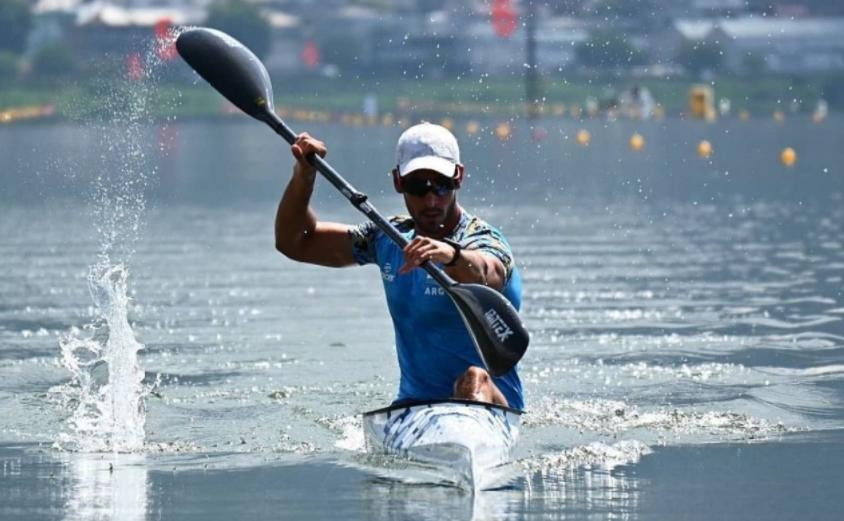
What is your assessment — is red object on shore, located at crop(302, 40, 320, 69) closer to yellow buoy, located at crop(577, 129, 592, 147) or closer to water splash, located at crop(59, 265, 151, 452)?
yellow buoy, located at crop(577, 129, 592, 147)

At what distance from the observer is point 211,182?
145 feet

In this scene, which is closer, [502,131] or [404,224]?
[404,224]

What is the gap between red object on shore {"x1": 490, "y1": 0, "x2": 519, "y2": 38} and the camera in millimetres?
86938

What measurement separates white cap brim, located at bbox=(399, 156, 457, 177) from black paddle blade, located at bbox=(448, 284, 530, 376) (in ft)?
1.95

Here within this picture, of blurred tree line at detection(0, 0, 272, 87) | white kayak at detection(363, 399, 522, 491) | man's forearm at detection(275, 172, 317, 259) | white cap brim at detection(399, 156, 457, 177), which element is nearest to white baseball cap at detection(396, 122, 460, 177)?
white cap brim at detection(399, 156, 457, 177)

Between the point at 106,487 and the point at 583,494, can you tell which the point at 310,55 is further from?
A: the point at 583,494

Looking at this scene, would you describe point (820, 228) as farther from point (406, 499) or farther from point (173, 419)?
point (406, 499)

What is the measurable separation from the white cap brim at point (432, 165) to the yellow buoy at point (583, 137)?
5394 centimetres

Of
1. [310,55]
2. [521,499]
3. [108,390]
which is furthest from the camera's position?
[310,55]

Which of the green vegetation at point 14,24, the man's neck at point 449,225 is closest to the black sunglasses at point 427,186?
the man's neck at point 449,225

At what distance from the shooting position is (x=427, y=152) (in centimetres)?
1123

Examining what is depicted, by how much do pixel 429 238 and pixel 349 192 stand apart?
0.89 meters

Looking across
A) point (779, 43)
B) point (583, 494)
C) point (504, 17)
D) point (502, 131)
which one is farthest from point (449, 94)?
point (583, 494)

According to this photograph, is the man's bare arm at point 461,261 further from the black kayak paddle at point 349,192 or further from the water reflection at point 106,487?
the water reflection at point 106,487
